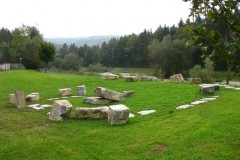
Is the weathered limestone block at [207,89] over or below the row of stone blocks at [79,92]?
over

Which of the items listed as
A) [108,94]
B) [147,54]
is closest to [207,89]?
[108,94]

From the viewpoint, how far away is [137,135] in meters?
10.3

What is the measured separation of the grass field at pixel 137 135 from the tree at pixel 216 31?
3.29 m

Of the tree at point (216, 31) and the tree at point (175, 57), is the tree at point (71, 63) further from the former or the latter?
the tree at point (216, 31)

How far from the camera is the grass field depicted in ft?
28.2

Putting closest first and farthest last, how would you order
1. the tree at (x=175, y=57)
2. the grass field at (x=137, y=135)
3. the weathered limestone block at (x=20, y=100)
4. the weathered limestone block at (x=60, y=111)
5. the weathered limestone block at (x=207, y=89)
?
1. the grass field at (x=137, y=135)
2. the weathered limestone block at (x=60, y=111)
3. the weathered limestone block at (x=20, y=100)
4. the weathered limestone block at (x=207, y=89)
5. the tree at (x=175, y=57)

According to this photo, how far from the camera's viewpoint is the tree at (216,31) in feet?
18.4

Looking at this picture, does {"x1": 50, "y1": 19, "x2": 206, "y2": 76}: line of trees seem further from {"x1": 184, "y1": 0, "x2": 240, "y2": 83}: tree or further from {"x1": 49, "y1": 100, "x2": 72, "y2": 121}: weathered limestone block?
{"x1": 184, "y1": 0, "x2": 240, "y2": 83}: tree

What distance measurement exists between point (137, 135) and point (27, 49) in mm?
48866

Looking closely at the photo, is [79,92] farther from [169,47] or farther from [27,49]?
[169,47]

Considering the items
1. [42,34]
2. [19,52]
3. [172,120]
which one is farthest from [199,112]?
[42,34]

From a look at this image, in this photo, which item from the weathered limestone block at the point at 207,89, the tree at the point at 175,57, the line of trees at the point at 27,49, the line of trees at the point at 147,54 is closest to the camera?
the weathered limestone block at the point at 207,89

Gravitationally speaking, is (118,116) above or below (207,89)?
below

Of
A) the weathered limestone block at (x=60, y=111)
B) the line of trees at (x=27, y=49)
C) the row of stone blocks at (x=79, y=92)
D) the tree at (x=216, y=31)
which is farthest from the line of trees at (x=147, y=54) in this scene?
the tree at (x=216, y=31)
